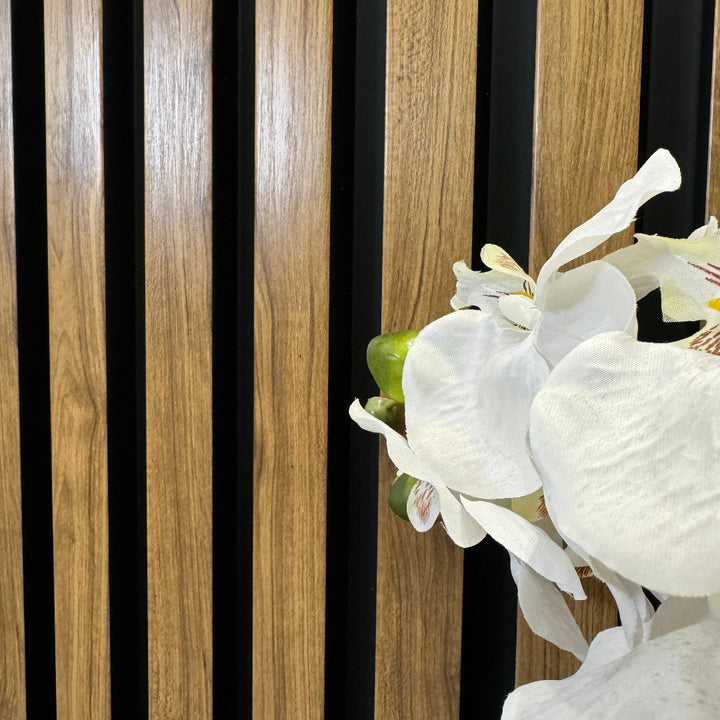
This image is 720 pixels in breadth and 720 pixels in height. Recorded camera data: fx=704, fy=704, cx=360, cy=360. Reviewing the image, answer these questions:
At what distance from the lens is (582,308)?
34cm

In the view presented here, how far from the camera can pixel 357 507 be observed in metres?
0.81

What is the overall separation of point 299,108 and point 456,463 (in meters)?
0.52

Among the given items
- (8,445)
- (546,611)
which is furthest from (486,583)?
(8,445)

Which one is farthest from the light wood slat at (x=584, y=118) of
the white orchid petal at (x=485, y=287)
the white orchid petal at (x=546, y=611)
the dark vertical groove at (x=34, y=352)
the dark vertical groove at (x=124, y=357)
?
the dark vertical groove at (x=34, y=352)

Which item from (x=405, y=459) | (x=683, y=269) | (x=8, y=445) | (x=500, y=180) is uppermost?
(x=500, y=180)

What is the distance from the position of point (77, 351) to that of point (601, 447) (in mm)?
754

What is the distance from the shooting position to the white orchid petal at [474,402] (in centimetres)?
35

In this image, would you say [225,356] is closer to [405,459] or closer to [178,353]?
[178,353]

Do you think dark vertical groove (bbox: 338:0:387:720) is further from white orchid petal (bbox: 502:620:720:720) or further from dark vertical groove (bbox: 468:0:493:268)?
white orchid petal (bbox: 502:620:720:720)

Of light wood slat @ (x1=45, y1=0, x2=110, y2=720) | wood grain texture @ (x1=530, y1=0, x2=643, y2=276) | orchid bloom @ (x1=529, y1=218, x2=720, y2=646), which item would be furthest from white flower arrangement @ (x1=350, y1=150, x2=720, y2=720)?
light wood slat @ (x1=45, y1=0, x2=110, y2=720)

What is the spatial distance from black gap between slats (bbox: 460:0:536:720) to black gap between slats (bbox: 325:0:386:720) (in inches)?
4.4

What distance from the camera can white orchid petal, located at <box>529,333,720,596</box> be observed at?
0.68 ft

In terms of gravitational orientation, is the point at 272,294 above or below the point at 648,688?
above

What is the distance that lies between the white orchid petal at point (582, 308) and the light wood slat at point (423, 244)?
0.35 m
